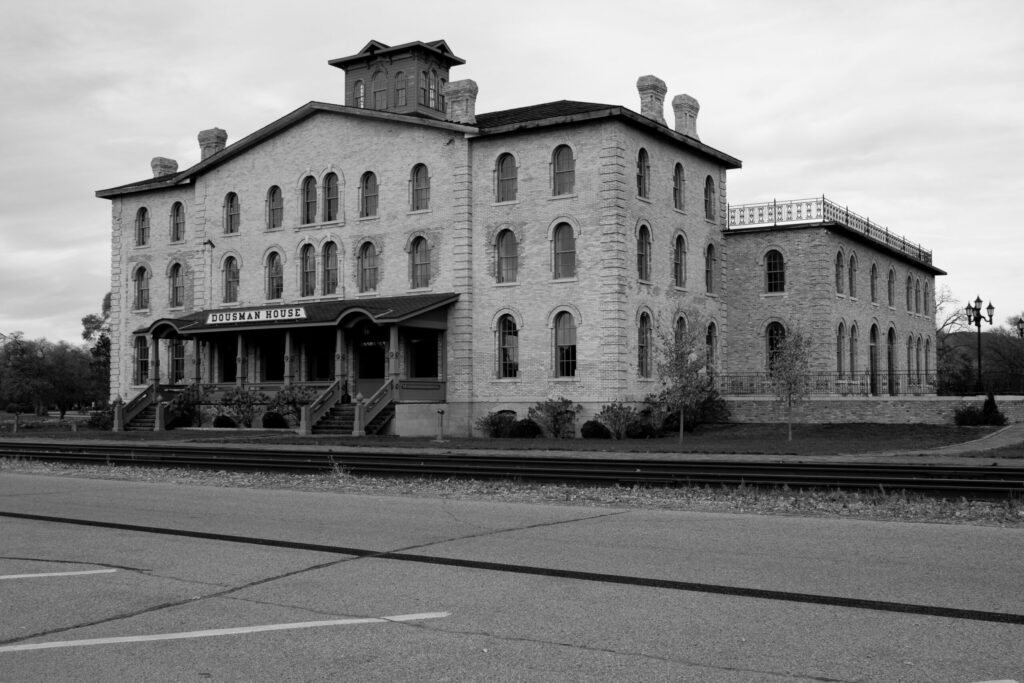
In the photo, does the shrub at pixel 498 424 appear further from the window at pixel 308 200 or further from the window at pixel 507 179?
the window at pixel 308 200

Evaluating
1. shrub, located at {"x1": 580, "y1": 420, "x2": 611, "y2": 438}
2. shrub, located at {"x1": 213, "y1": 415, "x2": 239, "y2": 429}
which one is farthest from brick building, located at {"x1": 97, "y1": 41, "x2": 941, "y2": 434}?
shrub, located at {"x1": 213, "y1": 415, "x2": 239, "y2": 429}

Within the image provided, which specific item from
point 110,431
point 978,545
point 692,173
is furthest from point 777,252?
point 978,545

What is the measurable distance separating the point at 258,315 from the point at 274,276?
382 cm

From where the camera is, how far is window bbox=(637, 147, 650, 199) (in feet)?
121

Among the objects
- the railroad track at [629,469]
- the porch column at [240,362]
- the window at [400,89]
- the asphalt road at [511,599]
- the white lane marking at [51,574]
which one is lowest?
the asphalt road at [511,599]

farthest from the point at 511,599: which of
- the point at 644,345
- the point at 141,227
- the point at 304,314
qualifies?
the point at 141,227

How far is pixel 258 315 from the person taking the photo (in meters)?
39.9

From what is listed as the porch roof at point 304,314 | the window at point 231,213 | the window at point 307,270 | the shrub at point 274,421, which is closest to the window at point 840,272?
the porch roof at point 304,314

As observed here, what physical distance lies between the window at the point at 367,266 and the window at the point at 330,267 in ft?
4.28

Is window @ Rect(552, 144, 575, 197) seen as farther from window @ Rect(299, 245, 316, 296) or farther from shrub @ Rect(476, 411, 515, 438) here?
window @ Rect(299, 245, 316, 296)

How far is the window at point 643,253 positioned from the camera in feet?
120

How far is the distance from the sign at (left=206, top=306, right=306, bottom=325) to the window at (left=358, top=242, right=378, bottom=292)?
270 cm

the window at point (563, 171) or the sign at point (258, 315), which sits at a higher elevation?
the window at point (563, 171)

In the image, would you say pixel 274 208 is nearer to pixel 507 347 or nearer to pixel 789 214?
pixel 507 347
